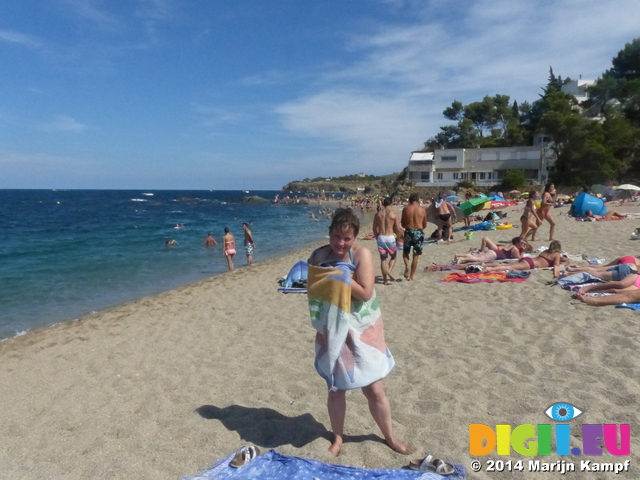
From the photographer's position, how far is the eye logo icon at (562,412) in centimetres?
303

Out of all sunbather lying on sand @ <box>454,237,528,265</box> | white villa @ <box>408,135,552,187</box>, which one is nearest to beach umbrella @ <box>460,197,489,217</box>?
sunbather lying on sand @ <box>454,237,528,265</box>

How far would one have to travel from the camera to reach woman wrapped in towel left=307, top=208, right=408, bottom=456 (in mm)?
2568

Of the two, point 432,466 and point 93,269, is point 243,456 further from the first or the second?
point 93,269

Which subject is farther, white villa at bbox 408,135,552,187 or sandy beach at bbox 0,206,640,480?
white villa at bbox 408,135,552,187

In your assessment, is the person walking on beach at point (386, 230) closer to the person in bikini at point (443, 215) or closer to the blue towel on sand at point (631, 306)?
the blue towel on sand at point (631, 306)

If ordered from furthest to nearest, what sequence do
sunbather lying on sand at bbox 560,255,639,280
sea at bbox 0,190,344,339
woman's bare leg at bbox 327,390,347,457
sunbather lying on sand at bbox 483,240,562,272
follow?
sea at bbox 0,190,344,339, sunbather lying on sand at bbox 483,240,562,272, sunbather lying on sand at bbox 560,255,639,280, woman's bare leg at bbox 327,390,347,457

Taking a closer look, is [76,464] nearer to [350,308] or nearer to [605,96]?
[350,308]

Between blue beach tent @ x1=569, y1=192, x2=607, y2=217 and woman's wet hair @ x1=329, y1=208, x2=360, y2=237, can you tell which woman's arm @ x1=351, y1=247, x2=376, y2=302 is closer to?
woman's wet hair @ x1=329, y1=208, x2=360, y2=237

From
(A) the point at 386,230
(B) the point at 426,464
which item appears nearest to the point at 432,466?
(B) the point at 426,464

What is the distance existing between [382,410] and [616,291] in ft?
14.9

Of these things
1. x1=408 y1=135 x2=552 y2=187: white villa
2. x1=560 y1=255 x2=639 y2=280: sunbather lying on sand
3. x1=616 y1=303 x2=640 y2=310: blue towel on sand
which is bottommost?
x1=616 y1=303 x2=640 y2=310: blue towel on sand

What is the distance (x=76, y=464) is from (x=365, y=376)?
2180 millimetres

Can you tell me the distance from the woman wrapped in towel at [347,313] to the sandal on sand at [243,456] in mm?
726

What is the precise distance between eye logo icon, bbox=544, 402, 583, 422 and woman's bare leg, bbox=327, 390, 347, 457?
1.49 meters
